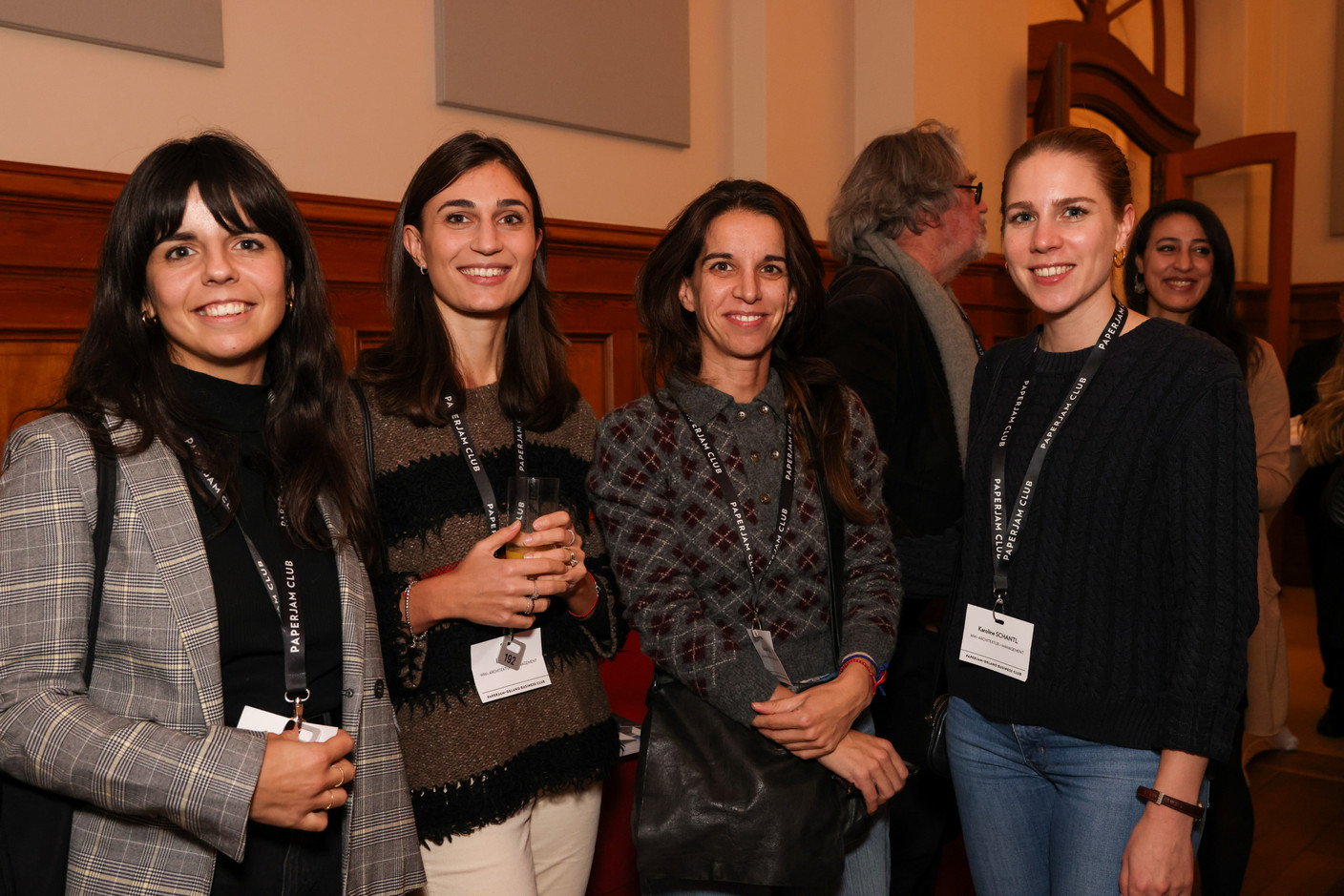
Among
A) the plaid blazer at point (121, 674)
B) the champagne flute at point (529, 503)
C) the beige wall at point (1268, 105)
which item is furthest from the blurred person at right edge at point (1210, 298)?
the beige wall at point (1268, 105)

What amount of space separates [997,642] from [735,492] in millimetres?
483

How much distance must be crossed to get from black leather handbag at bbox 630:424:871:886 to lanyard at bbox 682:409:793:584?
26cm

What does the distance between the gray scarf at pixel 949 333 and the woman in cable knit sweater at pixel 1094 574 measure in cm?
68

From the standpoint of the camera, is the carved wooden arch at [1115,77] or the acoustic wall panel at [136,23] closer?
the acoustic wall panel at [136,23]

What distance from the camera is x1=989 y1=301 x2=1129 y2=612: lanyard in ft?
5.14

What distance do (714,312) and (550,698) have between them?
724 millimetres

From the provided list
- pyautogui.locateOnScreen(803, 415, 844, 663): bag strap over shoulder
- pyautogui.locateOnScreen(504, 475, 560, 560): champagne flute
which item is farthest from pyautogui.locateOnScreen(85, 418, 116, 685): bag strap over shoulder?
pyautogui.locateOnScreen(803, 415, 844, 663): bag strap over shoulder

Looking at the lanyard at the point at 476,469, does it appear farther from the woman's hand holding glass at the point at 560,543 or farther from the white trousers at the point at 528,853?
the white trousers at the point at 528,853

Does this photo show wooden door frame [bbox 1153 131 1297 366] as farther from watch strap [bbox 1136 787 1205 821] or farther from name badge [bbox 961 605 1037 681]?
watch strap [bbox 1136 787 1205 821]

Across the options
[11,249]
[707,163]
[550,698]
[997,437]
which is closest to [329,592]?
[550,698]

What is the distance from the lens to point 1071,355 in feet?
5.28

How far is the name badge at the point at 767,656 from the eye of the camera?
1605 mm

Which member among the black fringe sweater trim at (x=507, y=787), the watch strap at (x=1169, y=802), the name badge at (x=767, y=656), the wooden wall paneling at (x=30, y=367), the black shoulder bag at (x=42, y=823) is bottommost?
the black fringe sweater trim at (x=507, y=787)

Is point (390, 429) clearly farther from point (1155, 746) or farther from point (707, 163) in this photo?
point (707, 163)
